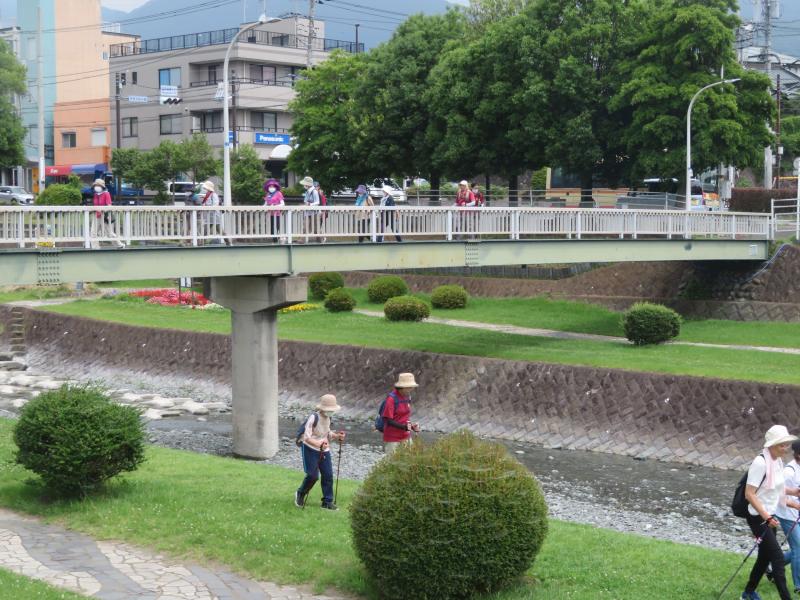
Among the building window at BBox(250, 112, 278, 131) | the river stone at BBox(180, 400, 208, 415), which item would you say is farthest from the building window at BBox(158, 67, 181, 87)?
the river stone at BBox(180, 400, 208, 415)

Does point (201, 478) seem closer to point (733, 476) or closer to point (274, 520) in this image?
point (274, 520)

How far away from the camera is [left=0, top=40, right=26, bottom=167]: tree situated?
6206cm

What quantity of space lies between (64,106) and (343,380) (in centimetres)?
6215

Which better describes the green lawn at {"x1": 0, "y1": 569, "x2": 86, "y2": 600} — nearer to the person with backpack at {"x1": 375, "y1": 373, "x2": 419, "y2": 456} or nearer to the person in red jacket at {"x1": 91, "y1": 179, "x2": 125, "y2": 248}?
the person with backpack at {"x1": 375, "y1": 373, "x2": 419, "y2": 456}

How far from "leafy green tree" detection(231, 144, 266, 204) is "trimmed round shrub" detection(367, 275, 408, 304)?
20517mm

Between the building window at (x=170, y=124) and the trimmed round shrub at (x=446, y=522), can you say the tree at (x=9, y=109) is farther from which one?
the trimmed round shrub at (x=446, y=522)

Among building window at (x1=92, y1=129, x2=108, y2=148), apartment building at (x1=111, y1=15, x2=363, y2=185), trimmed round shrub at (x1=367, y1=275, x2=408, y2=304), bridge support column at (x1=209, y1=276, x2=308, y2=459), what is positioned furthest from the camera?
building window at (x1=92, y1=129, x2=108, y2=148)

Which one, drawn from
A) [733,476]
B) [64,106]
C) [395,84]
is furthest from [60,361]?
[64,106]

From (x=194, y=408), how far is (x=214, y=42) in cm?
5624

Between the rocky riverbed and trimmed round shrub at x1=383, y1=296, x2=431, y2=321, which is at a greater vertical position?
trimmed round shrub at x1=383, y1=296, x2=431, y2=321

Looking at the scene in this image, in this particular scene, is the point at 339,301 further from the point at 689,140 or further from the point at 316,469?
the point at 316,469

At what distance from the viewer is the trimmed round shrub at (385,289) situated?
45.2m

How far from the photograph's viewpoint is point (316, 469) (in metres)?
15.5

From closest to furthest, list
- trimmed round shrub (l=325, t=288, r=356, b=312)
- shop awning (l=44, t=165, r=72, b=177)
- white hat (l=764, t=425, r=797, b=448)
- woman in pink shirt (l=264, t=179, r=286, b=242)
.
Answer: white hat (l=764, t=425, r=797, b=448)
woman in pink shirt (l=264, t=179, r=286, b=242)
trimmed round shrub (l=325, t=288, r=356, b=312)
shop awning (l=44, t=165, r=72, b=177)
